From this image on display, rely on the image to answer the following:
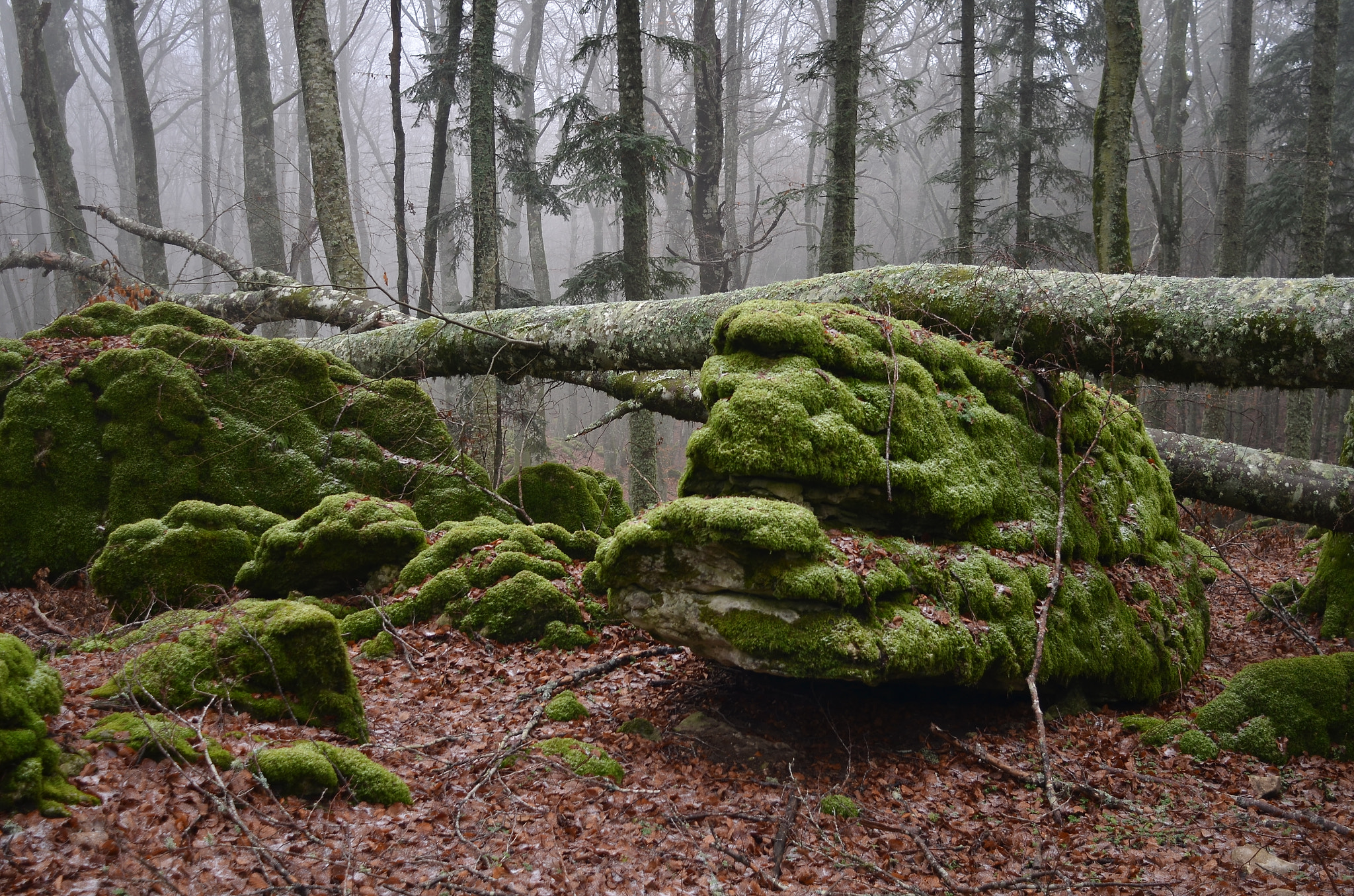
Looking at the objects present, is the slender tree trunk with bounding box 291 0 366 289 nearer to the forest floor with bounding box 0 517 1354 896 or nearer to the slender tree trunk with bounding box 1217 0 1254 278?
the forest floor with bounding box 0 517 1354 896

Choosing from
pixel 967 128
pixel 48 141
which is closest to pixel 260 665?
pixel 967 128

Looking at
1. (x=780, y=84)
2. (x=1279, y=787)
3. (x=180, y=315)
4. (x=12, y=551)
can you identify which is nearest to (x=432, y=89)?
(x=180, y=315)

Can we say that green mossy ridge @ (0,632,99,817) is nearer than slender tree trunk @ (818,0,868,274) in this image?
Yes

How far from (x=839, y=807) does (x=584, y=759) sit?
1.53 meters

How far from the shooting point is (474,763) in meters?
4.22

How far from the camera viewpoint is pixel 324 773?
3.61 meters

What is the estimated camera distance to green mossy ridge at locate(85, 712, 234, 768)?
335 centimetres

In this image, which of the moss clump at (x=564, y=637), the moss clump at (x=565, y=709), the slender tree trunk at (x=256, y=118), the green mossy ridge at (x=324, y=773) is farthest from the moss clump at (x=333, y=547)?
the slender tree trunk at (x=256, y=118)

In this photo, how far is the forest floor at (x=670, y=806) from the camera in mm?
3051

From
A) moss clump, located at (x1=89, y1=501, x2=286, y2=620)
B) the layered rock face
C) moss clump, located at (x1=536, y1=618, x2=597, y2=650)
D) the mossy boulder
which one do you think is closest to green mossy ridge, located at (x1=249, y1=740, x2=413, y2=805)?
the layered rock face

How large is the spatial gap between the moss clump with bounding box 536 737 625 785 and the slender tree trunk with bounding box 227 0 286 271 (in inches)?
670

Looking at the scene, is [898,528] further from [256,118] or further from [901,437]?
[256,118]

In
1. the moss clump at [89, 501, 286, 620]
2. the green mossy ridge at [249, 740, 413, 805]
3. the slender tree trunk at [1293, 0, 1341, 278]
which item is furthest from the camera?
the slender tree trunk at [1293, 0, 1341, 278]

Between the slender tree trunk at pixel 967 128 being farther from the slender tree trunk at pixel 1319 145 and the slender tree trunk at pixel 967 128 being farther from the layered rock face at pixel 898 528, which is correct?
the layered rock face at pixel 898 528
